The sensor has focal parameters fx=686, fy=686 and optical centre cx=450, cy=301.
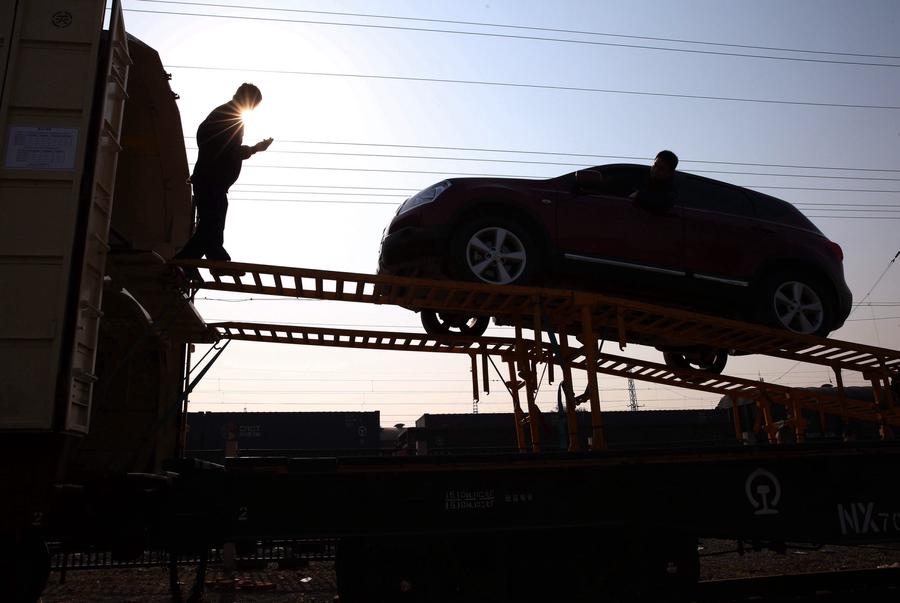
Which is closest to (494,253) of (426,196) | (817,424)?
(426,196)

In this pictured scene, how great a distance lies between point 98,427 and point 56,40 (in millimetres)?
2883

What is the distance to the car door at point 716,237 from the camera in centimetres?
662

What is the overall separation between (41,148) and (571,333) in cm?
488

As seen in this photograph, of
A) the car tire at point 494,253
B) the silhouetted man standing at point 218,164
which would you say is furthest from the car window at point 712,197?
the silhouetted man standing at point 218,164

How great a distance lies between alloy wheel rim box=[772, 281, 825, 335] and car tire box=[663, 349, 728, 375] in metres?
1.37

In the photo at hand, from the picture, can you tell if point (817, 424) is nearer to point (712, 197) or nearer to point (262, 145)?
point (712, 197)

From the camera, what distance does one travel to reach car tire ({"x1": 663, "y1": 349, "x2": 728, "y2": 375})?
8172 mm

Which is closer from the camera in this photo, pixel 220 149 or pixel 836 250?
pixel 220 149

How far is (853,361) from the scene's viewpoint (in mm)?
6605

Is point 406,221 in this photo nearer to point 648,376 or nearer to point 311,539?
point 311,539

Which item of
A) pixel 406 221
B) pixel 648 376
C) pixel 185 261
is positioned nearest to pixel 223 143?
pixel 185 261

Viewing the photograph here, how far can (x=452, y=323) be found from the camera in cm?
716

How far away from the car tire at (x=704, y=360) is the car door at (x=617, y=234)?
2.00 metres

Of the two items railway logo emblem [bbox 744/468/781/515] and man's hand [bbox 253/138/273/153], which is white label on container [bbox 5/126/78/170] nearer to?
man's hand [bbox 253/138/273/153]
